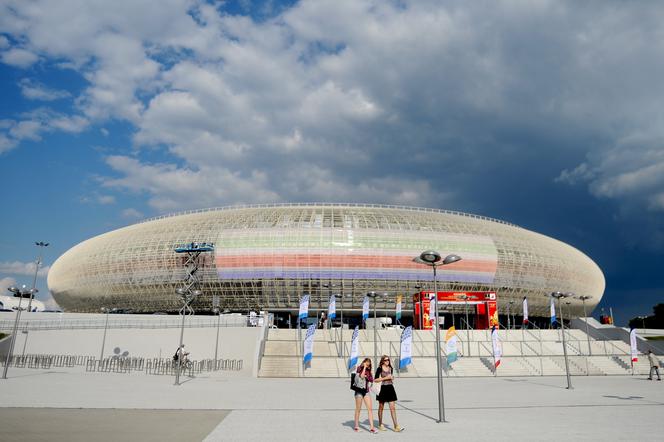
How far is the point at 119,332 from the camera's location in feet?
135

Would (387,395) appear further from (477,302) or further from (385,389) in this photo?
(477,302)

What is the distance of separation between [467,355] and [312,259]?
29.0 metres

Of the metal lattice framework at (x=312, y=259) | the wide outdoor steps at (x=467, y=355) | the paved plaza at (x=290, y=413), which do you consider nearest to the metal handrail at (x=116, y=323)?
the wide outdoor steps at (x=467, y=355)

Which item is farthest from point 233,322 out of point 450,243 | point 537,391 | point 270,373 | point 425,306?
point 450,243

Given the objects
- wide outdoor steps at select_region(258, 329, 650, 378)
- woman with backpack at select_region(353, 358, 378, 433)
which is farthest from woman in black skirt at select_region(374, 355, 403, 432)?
wide outdoor steps at select_region(258, 329, 650, 378)

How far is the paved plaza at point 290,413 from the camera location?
34.6ft

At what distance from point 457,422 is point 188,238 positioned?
59.9m

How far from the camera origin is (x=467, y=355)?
123 feet

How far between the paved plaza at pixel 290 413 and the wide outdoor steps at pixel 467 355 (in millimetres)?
10597

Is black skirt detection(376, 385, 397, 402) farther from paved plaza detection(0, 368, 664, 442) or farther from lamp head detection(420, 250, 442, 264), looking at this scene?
lamp head detection(420, 250, 442, 264)

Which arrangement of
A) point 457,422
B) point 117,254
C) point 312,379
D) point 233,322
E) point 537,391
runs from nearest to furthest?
point 457,422 < point 537,391 < point 312,379 < point 233,322 < point 117,254

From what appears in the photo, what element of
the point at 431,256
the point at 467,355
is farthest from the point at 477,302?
the point at 431,256

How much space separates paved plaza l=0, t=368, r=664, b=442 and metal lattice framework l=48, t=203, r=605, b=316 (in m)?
40.7

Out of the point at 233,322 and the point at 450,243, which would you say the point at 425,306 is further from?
the point at 233,322
